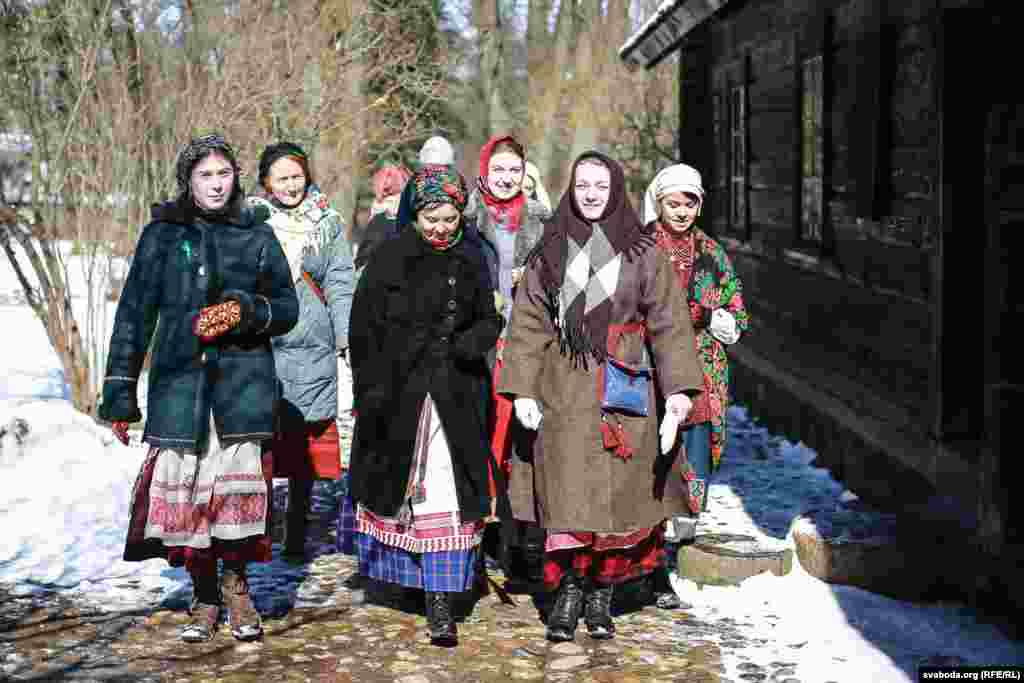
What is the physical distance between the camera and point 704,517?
7.39m

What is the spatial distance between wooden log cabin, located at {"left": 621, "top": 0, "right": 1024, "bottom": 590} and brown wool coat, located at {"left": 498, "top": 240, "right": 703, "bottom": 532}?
3.85 ft

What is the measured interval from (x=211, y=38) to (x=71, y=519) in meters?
6.62

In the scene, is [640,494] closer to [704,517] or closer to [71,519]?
[704,517]

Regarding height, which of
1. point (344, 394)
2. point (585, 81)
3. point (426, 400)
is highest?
point (585, 81)

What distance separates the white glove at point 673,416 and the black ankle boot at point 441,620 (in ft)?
3.41

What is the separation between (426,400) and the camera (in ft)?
17.8

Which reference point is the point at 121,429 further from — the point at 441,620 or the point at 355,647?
the point at 441,620

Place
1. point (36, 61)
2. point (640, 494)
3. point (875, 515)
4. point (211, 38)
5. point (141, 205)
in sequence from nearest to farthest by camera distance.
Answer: point (640, 494) → point (875, 515) → point (36, 61) → point (141, 205) → point (211, 38)

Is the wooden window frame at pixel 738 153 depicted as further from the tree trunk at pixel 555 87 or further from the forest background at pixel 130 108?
the tree trunk at pixel 555 87

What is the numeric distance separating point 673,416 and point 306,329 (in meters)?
2.04

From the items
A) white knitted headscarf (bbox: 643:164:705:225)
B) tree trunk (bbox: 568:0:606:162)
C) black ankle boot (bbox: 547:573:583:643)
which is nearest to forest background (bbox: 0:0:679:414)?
white knitted headscarf (bbox: 643:164:705:225)

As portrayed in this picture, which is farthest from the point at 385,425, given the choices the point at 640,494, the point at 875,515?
the point at 875,515

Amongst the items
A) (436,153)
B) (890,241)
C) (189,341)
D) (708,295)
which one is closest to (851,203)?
(890,241)

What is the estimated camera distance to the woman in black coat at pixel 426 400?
5.42 metres
